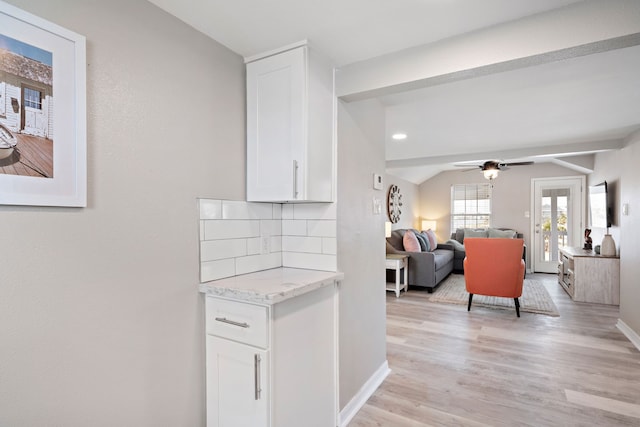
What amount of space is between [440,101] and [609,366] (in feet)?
8.80

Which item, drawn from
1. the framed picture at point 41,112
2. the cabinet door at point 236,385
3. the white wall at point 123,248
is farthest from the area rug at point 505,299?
the framed picture at point 41,112

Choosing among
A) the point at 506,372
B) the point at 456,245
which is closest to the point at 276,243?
the point at 506,372

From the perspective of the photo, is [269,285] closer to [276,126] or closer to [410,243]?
[276,126]

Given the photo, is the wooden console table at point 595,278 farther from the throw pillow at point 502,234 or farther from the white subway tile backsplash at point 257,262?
the white subway tile backsplash at point 257,262

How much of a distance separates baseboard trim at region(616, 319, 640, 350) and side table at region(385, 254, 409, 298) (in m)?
2.58

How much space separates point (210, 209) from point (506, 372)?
2.66 m

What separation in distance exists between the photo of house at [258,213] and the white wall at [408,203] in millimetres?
4032

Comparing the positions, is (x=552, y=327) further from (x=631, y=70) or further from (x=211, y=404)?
(x=211, y=404)

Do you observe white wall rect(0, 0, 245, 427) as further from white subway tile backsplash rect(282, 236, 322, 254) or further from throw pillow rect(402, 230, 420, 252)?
throw pillow rect(402, 230, 420, 252)

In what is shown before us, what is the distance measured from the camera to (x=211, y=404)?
1589 millimetres

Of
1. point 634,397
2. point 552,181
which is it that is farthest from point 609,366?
point 552,181

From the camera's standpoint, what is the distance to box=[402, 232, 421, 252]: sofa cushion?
5762mm

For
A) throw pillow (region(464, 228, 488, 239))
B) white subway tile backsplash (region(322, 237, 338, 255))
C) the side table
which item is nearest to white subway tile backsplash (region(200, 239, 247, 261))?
white subway tile backsplash (region(322, 237, 338, 255))

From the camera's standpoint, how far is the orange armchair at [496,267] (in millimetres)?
4023
